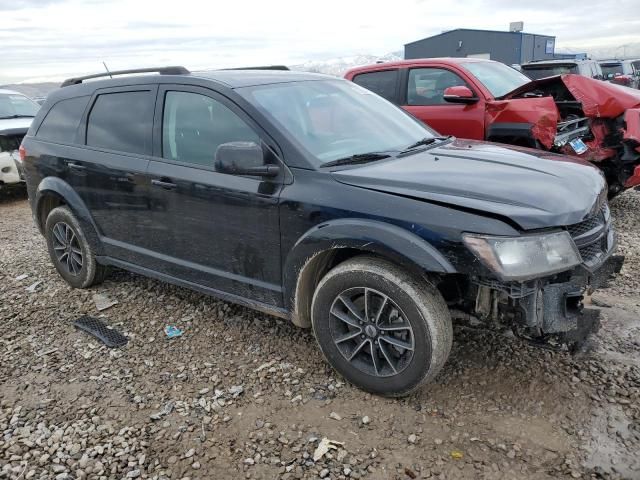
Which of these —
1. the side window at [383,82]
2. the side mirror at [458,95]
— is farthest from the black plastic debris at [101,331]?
the side window at [383,82]

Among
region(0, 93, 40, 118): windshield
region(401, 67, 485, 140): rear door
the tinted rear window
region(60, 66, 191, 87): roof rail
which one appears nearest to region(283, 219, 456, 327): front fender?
region(60, 66, 191, 87): roof rail

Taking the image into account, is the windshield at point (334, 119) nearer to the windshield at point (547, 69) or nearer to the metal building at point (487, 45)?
the windshield at point (547, 69)

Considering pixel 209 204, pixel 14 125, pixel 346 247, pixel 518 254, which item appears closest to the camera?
pixel 518 254

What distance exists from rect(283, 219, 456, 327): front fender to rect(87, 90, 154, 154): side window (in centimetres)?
146

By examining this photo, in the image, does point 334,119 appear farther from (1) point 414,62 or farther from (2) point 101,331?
(1) point 414,62

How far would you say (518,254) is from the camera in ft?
7.89

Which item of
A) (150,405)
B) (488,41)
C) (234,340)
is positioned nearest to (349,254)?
(234,340)

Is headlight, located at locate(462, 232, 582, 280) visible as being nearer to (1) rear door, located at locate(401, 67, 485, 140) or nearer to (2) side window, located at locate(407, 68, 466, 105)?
Answer: (1) rear door, located at locate(401, 67, 485, 140)

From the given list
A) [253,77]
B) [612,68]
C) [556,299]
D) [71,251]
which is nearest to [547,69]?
[253,77]

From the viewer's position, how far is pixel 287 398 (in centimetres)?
300

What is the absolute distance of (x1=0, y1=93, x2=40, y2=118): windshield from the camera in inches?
371

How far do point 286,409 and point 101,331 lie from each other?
5.77ft

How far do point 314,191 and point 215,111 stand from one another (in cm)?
94

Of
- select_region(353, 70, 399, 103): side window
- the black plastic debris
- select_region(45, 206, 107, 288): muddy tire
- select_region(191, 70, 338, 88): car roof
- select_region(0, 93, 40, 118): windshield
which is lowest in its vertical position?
the black plastic debris
